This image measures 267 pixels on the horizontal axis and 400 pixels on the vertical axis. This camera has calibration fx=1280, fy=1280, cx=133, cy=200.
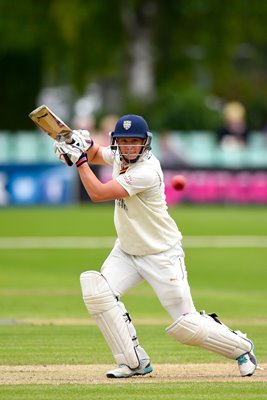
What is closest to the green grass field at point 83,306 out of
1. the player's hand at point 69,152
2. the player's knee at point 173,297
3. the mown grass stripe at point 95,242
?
the mown grass stripe at point 95,242

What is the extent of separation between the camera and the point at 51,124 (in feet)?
25.1

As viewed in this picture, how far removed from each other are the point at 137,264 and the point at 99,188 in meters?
0.53

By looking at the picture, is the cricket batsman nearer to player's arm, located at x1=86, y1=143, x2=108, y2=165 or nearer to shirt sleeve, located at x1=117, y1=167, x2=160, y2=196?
shirt sleeve, located at x1=117, y1=167, x2=160, y2=196

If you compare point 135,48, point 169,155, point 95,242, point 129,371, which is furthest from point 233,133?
point 129,371

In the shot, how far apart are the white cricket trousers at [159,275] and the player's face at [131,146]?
600mm

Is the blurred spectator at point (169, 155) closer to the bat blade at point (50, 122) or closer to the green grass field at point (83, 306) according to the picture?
the green grass field at point (83, 306)

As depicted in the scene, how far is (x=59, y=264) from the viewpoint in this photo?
15797 millimetres

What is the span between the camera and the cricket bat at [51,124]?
24.8 feet

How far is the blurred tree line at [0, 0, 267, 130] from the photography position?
98.9 feet

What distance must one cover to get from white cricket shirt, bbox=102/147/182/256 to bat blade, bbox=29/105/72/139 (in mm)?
422

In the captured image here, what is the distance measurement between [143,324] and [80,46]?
23.1 metres

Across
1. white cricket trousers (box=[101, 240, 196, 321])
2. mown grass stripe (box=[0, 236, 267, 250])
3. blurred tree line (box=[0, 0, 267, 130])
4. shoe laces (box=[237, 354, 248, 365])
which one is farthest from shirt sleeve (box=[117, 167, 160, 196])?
blurred tree line (box=[0, 0, 267, 130])

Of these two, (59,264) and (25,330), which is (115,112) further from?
(25,330)

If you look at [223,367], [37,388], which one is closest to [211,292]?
[223,367]
